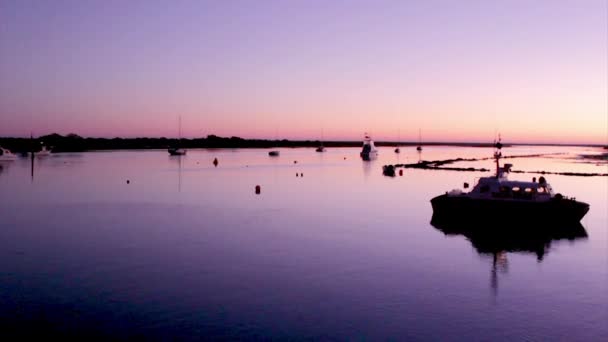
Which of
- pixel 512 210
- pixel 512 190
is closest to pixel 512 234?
pixel 512 210

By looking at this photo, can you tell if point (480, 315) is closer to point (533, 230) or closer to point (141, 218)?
point (533, 230)

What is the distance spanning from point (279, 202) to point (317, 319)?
131ft

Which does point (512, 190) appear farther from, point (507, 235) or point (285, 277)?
point (285, 277)

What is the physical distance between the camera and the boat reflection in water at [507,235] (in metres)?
33.0

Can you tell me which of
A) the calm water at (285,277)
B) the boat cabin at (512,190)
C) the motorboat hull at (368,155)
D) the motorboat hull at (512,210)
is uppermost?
the motorboat hull at (368,155)

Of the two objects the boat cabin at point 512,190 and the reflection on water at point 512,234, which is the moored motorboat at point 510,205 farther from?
the reflection on water at point 512,234

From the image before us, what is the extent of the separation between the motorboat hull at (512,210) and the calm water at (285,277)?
7.01 feet

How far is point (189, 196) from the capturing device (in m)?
64.1

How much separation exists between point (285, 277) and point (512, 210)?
22807mm

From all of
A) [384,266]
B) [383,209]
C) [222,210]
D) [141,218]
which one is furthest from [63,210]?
[384,266]

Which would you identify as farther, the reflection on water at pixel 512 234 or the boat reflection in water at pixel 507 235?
the reflection on water at pixel 512 234

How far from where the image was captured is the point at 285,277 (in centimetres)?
2545

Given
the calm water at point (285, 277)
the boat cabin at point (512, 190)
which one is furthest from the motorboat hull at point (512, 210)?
the calm water at point (285, 277)

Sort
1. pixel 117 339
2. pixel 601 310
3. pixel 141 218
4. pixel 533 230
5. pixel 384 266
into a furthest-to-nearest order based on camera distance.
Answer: pixel 141 218
pixel 533 230
pixel 384 266
pixel 601 310
pixel 117 339
